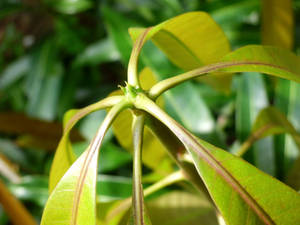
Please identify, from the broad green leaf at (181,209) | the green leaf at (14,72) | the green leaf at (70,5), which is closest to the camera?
the broad green leaf at (181,209)

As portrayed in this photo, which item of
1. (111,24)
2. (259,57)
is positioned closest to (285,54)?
(259,57)

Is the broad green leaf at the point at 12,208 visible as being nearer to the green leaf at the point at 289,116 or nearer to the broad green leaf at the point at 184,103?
the broad green leaf at the point at 184,103

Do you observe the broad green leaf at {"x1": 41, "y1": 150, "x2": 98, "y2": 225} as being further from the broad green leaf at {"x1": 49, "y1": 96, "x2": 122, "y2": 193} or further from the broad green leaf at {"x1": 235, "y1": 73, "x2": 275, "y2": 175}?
the broad green leaf at {"x1": 235, "y1": 73, "x2": 275, "y2": 175}

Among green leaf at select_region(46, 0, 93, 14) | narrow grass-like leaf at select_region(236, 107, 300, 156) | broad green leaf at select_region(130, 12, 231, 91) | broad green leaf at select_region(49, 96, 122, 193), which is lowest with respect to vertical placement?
broad green leaf at select_region(49, 96, 122, 193)

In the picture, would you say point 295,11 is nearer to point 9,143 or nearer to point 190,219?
point 190,219

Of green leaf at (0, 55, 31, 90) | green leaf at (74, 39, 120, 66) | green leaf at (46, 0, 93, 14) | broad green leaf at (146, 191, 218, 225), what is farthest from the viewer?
green leaf at (0, 55, 31, 90)

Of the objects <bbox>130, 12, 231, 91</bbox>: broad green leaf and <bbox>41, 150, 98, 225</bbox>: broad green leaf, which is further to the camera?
<bbox>130, 12, 231, 91</bbox>: broad green leaf

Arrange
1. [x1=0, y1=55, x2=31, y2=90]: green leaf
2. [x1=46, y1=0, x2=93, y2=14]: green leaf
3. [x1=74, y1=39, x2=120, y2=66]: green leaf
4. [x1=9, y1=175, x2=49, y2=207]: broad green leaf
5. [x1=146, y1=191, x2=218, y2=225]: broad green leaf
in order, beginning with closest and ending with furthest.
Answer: [x1=146, y1=191, x2=218, y2=225]: broad green leaf, [x1=9, y1=175, x2=49, y2=207]: broad green leaf, [x1=74, y1=39, x2=120, y2=66]: green leaf, [x1=46, y1=0, x2=93, y2=14]: green leaf, [x1=0, y1=55, x2=31, y2=90]: green leaf

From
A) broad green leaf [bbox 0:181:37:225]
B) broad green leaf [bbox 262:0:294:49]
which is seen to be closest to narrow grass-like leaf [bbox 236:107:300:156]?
broad green leaf [bbox 262:0:294:49]

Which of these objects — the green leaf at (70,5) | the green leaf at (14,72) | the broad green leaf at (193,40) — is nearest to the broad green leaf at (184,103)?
the broad green leaf at (193,40)
